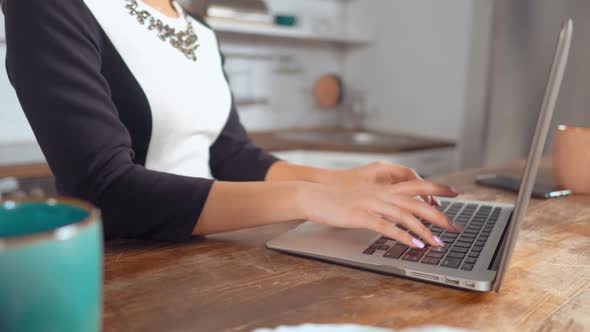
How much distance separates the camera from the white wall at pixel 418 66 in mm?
2658

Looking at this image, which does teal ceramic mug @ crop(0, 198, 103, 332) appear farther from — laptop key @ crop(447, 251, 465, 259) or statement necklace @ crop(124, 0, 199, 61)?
statement necklace @ crop(124, 0, 199, 61)

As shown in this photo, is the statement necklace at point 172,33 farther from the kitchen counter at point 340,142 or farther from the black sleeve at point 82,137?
the kitchen counter at point 340,142

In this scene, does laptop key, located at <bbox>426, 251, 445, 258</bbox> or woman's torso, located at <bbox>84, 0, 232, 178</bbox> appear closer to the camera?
laptop key, located at <bbox>426, 251, 445, 258</bbox>

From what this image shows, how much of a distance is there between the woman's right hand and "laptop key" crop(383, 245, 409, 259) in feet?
0.06

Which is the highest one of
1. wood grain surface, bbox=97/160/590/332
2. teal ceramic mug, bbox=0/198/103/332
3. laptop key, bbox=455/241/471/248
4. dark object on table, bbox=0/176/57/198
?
teal ceramic mug, bbox=0/198/103/332

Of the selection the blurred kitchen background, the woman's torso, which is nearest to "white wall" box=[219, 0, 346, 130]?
the blurred kitchen background

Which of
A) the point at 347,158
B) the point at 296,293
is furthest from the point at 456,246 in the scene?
the point at 347,158

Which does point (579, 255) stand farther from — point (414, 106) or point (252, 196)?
point (414, 106)

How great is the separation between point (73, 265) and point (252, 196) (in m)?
0.44

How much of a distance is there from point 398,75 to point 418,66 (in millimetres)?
129

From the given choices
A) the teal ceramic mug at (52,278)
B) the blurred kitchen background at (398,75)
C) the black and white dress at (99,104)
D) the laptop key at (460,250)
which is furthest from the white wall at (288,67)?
the teal ceramic mug at (52,278)

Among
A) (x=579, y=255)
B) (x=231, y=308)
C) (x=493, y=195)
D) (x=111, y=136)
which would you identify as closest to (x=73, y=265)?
(x=231, y=308)

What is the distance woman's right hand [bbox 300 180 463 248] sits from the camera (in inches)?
24.7

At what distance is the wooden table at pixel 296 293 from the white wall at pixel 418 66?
205 centimetres
